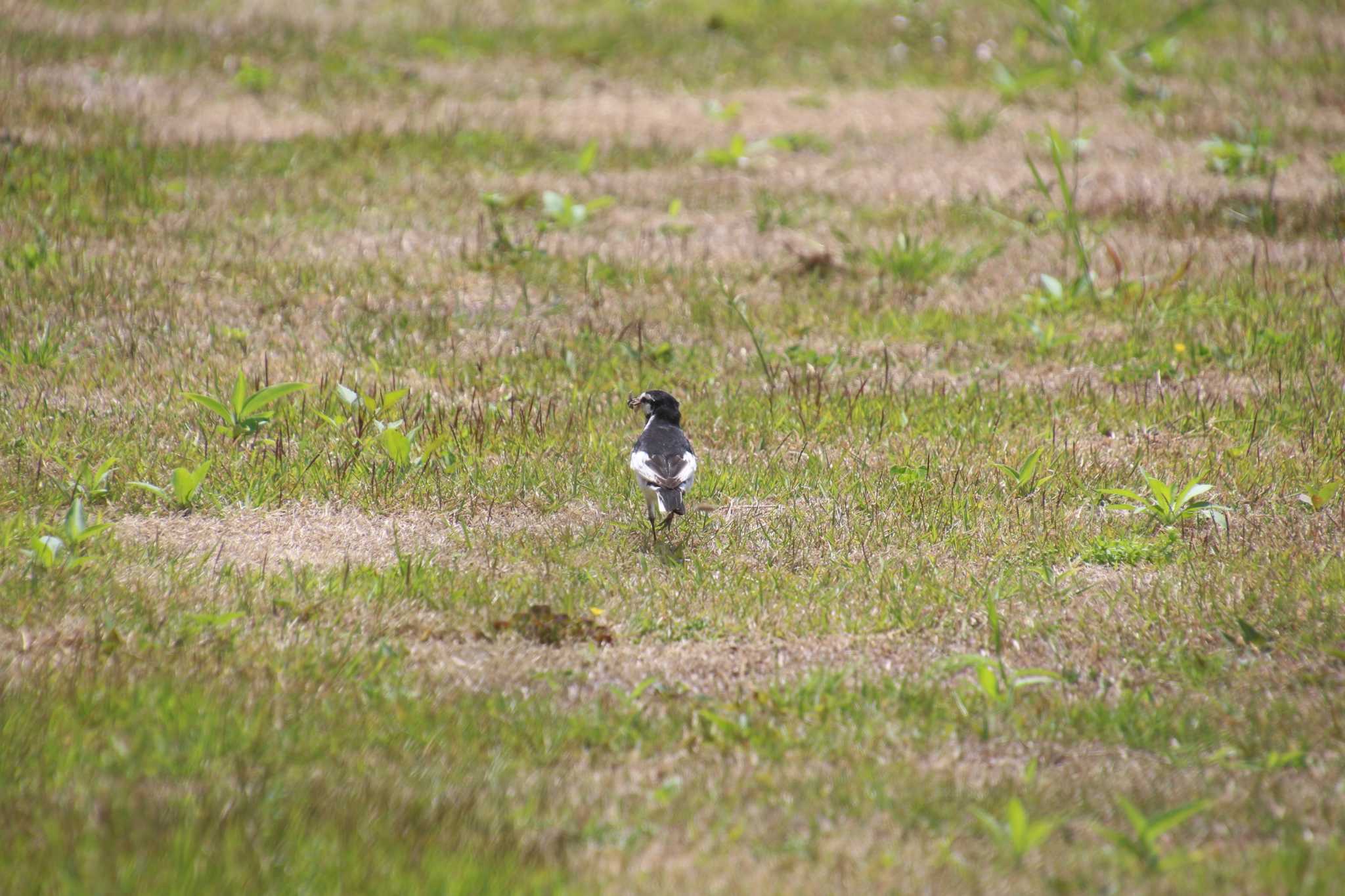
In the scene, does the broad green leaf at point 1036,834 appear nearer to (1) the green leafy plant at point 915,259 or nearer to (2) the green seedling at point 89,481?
(2) the green seedling at point 89,481

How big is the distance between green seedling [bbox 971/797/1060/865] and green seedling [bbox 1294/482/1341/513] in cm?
319

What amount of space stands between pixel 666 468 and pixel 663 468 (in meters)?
0.01

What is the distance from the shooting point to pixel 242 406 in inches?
257

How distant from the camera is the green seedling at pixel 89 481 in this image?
5770 mm

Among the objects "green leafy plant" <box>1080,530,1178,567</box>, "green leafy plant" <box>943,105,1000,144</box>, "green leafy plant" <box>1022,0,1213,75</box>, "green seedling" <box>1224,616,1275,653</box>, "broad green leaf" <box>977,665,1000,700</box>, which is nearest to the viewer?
"broad green leaf" <box>977,665,1000,700</box>

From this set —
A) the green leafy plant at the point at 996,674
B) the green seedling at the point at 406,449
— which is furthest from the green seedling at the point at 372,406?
the green leafy plant at the point at 996,674

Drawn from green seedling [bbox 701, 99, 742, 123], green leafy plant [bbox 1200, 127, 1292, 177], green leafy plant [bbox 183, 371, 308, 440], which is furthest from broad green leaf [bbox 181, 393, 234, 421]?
green leafy plant [bbox 1200, 127, 1292, 177]

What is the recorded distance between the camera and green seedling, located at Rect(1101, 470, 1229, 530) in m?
5.93

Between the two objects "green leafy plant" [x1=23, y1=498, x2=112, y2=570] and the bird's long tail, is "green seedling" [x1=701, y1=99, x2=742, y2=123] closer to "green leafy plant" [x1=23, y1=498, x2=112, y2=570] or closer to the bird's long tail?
the bird's long tail

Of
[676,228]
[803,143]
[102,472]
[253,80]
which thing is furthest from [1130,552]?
[253,80]

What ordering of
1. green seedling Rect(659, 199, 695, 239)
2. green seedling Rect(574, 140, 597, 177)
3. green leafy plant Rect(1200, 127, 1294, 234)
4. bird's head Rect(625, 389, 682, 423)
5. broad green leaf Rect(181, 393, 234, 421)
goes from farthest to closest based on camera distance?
green leafy plant Rect(1200, 127, 1294, 234)
green seedling Rect(574, 140, 597, 177)
green seedling Rect(659, 199, 695, 239)
bird's head Rect(625, 389, 682, 423)
broad green leaf Rect(181, 393, 234, 421)

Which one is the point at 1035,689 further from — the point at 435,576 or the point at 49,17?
the point at 49,17

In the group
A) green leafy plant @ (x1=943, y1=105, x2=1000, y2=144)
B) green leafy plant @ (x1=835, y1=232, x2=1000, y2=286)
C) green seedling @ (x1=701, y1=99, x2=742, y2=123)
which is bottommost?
green leafy plant @ (x1=835, y1=232, x2=1000, y2=286)

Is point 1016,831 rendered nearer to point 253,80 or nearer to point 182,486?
point 182,486
